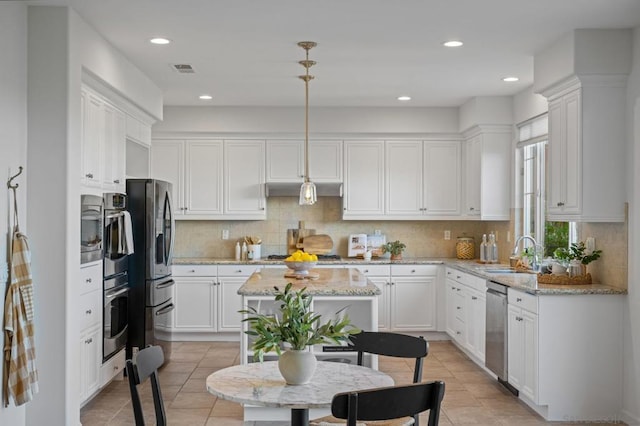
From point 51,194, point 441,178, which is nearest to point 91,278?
point 51,194

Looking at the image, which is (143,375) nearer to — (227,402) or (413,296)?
(227,402)

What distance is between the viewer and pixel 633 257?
4762 mm

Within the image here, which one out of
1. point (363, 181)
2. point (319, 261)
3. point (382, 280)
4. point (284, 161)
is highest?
point (284, 161)

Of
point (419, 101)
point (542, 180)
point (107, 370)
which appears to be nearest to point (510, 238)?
point (542, 180)

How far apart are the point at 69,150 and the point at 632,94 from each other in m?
3.73

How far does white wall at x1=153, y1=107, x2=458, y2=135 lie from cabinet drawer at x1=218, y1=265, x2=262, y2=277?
1551 mm

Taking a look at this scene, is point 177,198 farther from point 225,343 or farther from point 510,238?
point 510,238

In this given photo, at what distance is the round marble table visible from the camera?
253cm

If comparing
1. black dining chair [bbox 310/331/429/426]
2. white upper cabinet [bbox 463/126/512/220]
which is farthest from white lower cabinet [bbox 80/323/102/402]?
white upper cabinet [bbox 463/126/512/220]

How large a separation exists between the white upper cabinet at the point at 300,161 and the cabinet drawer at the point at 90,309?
331 cm

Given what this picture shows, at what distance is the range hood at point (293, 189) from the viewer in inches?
321

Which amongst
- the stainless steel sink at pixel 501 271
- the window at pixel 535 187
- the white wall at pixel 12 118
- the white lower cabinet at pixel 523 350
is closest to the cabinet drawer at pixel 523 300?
the white lower cabinet at pixel 523 350

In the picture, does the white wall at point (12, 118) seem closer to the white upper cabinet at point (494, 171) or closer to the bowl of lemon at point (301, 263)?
the bowl of lemon at point (301, 263)

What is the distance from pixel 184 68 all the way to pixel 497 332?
3.43m
